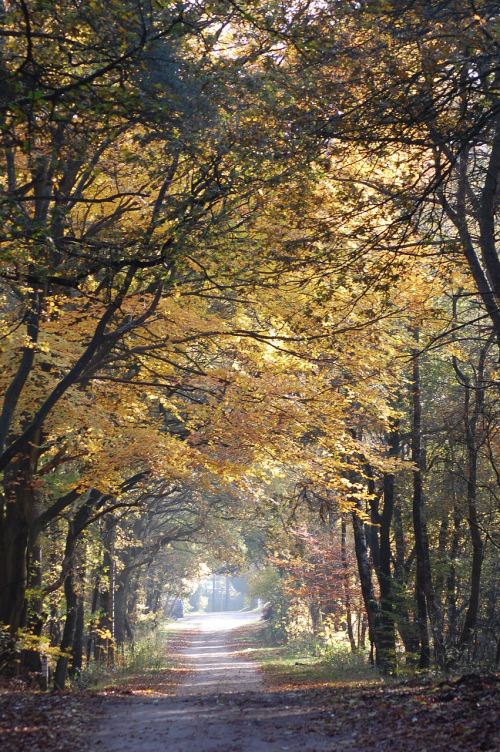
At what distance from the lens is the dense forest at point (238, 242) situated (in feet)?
27.4

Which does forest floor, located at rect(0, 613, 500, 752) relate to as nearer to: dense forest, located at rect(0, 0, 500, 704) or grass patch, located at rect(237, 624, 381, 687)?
dense forest, located at rect(0, 0, 500, 704)

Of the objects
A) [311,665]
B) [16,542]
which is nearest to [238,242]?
[16,542]

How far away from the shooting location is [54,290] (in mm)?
11508

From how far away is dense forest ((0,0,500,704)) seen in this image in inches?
329

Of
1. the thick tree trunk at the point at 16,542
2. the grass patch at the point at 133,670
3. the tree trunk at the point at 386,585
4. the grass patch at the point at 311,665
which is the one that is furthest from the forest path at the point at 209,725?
the grass patch at the point at 133,670

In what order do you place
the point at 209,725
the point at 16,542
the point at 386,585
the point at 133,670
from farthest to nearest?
the point at 133,670
the point at 386,585
the point at 16,542
the point at 209,725

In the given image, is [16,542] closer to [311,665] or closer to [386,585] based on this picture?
[386,585]

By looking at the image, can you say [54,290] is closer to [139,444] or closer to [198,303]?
[198,303]

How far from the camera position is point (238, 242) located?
1055 centimetres

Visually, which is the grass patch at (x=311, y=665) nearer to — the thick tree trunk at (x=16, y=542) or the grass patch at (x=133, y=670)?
the grass patch at (x=133, y=670)

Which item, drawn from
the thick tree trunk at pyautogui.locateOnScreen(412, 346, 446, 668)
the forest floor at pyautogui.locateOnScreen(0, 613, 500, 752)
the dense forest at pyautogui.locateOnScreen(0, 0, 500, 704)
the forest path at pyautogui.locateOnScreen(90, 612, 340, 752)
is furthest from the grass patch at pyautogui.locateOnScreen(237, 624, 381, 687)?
the forest floor at pyautogui.locateOnScreen(0, 613, 500, 752)

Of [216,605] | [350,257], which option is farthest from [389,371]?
[216,605]

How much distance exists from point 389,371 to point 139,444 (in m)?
5.45

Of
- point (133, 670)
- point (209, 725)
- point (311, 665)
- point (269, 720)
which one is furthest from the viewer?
point (133, 670)
